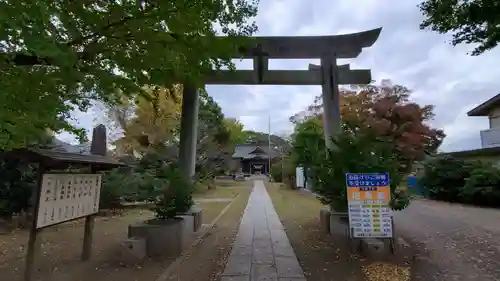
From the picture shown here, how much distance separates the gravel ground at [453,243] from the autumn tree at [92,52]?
14.3ft

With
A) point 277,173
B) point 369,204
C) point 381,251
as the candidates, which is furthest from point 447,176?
point 277,173

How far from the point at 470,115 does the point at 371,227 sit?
2018 cm

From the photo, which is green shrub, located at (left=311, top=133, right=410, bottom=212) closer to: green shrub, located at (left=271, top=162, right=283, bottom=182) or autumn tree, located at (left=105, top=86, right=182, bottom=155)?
autumn tree, located at (left=105, top=86, right=182, bottom=155)

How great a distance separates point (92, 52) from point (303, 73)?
21.6 ft

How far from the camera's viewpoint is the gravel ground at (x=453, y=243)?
507 centimetres

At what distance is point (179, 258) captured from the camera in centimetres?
581

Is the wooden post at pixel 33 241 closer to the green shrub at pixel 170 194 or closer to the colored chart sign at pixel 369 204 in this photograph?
the green shrub at pixel 170 194

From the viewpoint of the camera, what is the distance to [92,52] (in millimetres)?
2848

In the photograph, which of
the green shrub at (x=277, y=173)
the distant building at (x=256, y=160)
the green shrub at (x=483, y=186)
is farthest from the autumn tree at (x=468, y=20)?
the distant building at (x=256, y=160)

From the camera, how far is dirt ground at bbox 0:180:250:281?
4.92 metres

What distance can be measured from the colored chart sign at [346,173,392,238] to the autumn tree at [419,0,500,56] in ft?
8.74

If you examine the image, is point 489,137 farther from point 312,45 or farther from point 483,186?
point 312,45

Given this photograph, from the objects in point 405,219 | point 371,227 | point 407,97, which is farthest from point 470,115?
point 371,227

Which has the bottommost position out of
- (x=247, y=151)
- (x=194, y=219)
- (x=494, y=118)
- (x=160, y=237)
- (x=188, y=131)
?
(x=160, y=237)
